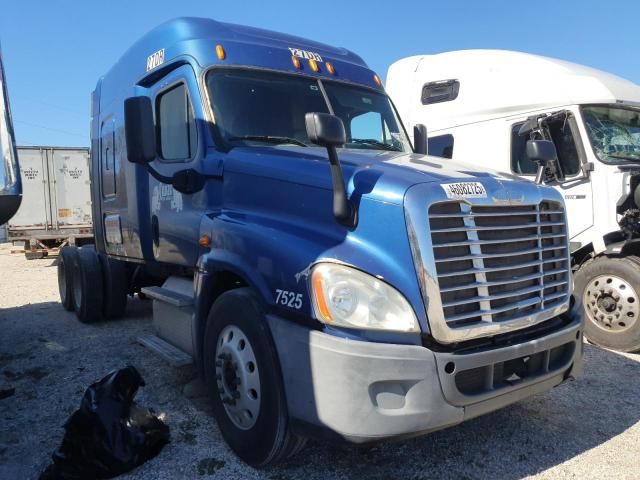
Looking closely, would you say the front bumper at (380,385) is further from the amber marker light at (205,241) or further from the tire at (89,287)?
the tire at (89,287)

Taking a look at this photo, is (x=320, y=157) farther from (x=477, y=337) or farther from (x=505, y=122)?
(x=505, y=122)

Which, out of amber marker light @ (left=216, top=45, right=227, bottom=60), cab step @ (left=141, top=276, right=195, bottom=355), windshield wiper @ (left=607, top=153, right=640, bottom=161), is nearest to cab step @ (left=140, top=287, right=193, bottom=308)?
cab step @ (left=141, top=276, right=195, bottom=355)

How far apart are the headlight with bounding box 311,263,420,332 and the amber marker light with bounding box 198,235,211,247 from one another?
4.09 feet

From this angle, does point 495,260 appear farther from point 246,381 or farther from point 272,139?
point 272,139

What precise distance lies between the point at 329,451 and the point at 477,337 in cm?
128

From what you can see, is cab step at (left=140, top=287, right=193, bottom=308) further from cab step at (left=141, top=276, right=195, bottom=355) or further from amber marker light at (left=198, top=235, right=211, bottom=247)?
amber marker light at (left=198, top=235, right=211, bottom=247)

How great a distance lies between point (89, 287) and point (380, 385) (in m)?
5.41

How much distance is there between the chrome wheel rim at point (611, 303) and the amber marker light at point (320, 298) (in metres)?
4.21

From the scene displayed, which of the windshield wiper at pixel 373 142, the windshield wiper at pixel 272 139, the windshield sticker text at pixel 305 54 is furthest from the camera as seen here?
the windshield sticker text at pixel 305 54

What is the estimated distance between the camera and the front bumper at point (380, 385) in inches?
98.7

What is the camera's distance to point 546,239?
3.26 meters

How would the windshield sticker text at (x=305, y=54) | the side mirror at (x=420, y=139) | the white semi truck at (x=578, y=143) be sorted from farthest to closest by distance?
1. the white semi truck at (x=578, y=143)
2. the side mirror at (x=420, y=139)
3. the windshield sticker text at (x=305, y=54)

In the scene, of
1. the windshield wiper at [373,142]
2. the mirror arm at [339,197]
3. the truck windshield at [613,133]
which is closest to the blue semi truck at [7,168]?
the mirror arm at [339,197]

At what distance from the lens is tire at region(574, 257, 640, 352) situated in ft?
17.7
